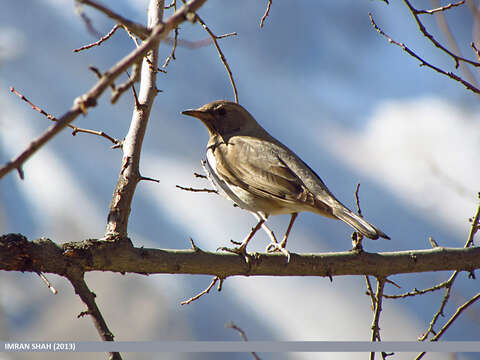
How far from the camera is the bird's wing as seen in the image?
4.01 metres

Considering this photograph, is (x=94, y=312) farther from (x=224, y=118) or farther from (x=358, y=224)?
(x=224, y=118)

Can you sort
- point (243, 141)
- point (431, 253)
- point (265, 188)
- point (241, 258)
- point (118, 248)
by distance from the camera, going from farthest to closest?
point (243, 141) < point (265, 188) < point (431, 253) < point (241, 258) < point (118, 248)

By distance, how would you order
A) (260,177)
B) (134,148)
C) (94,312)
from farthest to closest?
(260,177) → (134,148) → (94,312)

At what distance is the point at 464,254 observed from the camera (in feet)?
11.4

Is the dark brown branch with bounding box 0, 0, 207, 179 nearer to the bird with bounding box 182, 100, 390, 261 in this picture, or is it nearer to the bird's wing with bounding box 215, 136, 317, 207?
the bird with bounding box 182, 100, 390, 261

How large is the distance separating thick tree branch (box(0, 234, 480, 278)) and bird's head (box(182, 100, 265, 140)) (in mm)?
1930

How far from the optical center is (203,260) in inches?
118

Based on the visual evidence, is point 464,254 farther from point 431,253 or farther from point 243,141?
point 243,141

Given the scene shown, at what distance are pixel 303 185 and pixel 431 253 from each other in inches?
43.1

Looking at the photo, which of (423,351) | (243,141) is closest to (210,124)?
(243,141)

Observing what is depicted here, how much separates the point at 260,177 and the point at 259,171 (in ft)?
0.29

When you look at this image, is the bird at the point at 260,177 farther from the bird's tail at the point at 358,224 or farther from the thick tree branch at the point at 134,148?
the thick tree branch at the point at 134,148

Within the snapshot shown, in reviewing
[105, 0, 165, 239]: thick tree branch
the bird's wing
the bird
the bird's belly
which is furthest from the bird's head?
[105, 0, 165, 239]: thick tree branch

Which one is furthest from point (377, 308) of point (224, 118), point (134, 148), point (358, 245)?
point (224, 118)
